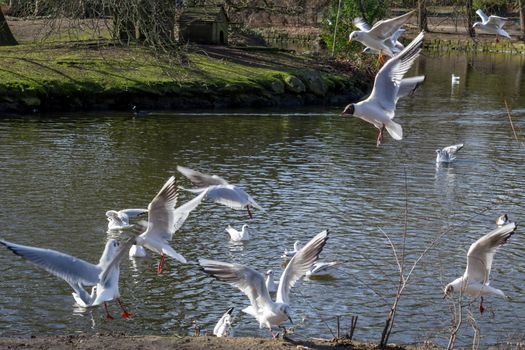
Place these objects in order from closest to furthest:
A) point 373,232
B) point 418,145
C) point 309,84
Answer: point 373,232 < point 418,145 < point 309,84

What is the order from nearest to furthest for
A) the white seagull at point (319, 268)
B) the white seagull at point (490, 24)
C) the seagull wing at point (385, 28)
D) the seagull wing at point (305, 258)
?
the seagull wing at point (305, 258), the seagull wing at point (385, 28), the white seagull at point (319, 268), the white seagull at point (490, 24)

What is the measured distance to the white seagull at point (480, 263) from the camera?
8.70 metres

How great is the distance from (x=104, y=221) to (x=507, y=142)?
489 inches

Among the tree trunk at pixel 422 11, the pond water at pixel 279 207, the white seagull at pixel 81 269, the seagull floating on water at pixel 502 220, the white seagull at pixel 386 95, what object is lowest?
the pond water at pixel 279 207

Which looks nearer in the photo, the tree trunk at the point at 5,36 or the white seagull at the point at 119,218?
the white seagull at the point at 119,218

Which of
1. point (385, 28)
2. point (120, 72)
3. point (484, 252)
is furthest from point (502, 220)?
point (120, 72)

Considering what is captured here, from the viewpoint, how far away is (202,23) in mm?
36281

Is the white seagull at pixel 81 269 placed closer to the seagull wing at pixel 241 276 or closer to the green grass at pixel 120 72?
the seagull wing at pixel 241 276

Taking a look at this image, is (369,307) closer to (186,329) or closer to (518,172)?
(186,329)

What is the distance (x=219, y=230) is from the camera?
47.3 ft

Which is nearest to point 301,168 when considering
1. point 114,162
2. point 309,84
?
point 114,162

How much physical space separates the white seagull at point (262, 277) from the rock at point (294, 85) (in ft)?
78.5

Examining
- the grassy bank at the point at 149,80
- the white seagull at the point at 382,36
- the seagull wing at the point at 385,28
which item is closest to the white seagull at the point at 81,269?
the white seagull at the point at 382,36

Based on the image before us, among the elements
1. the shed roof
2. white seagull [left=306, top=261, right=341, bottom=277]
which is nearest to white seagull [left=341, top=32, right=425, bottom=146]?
white seagull [left=306, top=261, right=341, bottom=277]
